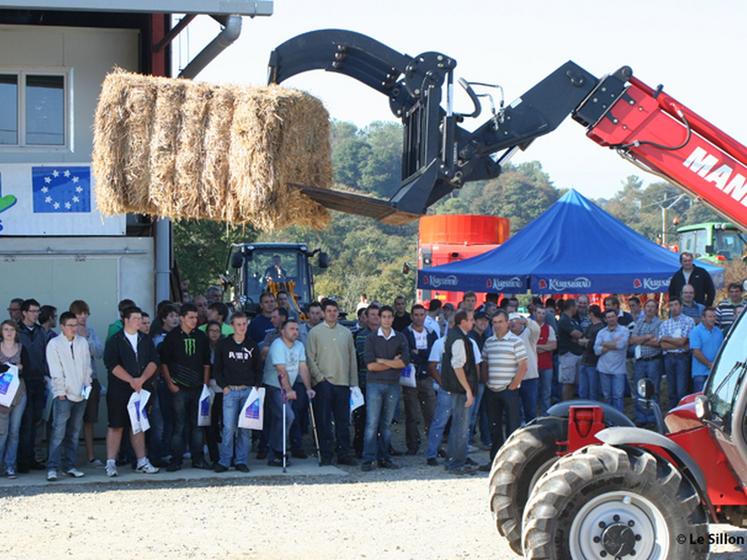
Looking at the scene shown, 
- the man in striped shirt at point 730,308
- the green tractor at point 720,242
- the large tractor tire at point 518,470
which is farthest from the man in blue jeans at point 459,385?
the green tractor at point 720,242

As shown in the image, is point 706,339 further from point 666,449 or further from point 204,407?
point 666,449

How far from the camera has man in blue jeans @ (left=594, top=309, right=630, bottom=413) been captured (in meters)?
16.0

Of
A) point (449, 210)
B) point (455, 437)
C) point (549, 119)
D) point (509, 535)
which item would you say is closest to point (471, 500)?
point (455, 437)

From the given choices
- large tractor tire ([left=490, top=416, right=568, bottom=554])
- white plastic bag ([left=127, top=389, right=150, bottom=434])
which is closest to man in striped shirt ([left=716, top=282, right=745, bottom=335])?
large tractor tire ([left=490, top=416, right=568, bottom=554])

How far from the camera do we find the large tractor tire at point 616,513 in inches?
284

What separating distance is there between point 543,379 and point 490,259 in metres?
3.88

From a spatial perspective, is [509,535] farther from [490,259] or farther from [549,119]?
[490,259]

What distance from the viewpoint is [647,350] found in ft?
52.0

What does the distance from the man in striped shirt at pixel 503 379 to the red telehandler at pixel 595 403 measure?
14.2 feet

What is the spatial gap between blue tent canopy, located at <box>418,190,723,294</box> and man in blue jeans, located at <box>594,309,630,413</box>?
2.02 meters

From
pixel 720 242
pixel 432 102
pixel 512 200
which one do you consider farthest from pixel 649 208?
pixel 432 102

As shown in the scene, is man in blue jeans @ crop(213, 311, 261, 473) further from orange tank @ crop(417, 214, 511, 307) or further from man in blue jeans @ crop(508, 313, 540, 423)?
orange tank @ crop(417, 214, 511, 307)

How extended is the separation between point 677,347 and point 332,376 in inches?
196

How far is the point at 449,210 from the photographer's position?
95125 mm
